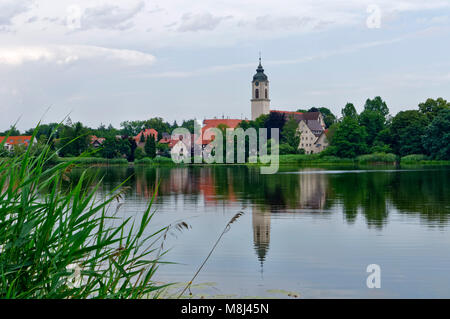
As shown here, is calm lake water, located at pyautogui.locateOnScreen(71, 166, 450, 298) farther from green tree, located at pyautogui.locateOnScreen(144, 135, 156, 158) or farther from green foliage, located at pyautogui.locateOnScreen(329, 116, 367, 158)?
green tree, located at pyautogui.locateOnScreen(144, 135, 156, 158)

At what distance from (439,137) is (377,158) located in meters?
9.58

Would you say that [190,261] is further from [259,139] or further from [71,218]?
[259,139]

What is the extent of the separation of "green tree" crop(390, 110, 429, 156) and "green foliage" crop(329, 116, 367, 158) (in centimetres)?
468

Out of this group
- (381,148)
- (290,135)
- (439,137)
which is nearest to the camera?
(439,137)

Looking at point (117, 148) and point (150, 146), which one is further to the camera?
point (150, 146)

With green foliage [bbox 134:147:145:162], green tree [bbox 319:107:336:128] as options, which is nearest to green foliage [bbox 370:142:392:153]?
green foliage [bbox 134:147:145:162]

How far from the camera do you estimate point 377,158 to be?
79.8 m

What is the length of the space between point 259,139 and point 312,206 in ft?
258

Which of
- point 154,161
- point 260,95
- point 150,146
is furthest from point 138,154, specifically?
point 260,95

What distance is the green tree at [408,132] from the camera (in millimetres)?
79188

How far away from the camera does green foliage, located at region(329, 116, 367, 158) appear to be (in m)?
84.1

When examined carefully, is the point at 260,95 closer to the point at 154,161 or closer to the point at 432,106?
the point at 154,161

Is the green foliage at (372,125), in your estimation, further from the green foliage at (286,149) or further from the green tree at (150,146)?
the green tree at (150,146)

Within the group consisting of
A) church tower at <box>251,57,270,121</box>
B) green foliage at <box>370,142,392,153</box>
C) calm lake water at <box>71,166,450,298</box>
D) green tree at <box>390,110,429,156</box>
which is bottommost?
calm lake water at <box>71,166,450,298</box>
